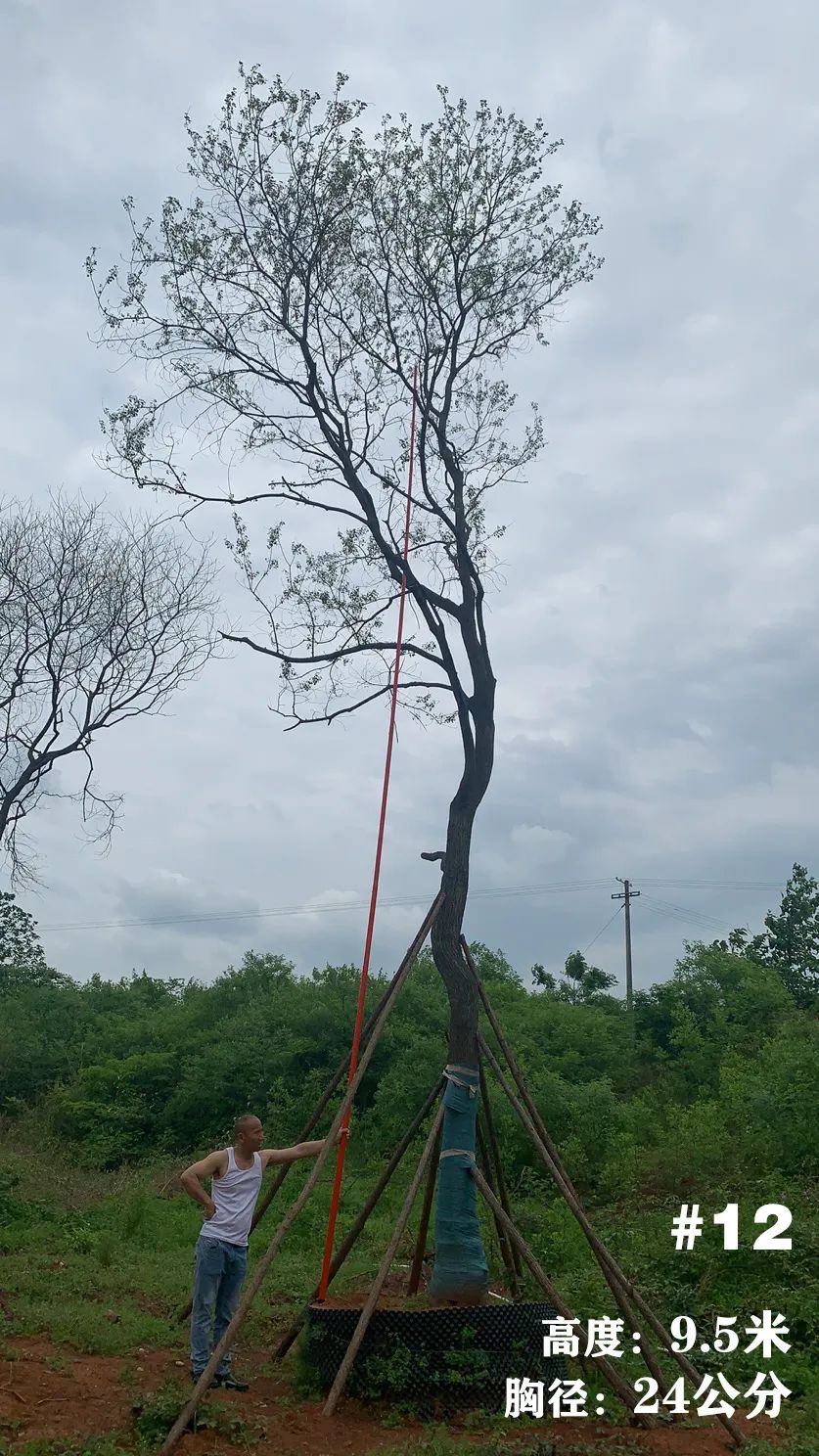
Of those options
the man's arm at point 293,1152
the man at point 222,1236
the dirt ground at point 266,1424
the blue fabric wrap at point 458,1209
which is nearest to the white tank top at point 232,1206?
the man at point 222,1236

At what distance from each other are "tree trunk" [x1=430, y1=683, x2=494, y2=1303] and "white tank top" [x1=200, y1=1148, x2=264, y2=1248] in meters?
1.32

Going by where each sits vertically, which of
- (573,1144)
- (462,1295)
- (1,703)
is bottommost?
(462,1295)

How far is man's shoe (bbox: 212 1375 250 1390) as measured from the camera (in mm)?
6500

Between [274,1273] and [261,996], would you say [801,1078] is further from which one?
[261,996]

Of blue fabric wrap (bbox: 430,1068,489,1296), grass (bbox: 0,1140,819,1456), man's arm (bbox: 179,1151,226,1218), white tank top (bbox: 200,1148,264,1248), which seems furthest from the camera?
grass (bbox: 0,1140,819,1456)

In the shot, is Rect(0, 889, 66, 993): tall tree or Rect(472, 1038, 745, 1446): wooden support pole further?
Rect(0, 889, 66, 993): tall tree

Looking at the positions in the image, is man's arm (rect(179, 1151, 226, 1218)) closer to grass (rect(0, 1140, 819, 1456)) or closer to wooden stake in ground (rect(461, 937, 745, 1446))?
grass (rect(0, 1140, 819, 1456))

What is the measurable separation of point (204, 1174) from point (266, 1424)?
50.4 inches

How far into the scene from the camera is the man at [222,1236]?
639cm

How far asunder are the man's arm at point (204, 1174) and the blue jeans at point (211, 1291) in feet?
0.64

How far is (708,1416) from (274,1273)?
4678 millimetres

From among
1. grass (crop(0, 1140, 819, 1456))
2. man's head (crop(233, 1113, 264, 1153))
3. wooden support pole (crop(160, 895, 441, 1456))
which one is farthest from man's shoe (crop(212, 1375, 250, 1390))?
man's head (crop(233, 1113, 264, 1153))

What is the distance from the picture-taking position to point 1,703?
16406 mm

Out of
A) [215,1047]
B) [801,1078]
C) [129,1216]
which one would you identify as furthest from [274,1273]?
A: [215,1047]
